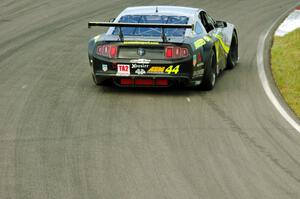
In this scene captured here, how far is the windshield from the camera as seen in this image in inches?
497

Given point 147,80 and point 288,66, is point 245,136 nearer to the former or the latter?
point 147,80

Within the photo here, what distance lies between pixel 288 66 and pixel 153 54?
159 inches

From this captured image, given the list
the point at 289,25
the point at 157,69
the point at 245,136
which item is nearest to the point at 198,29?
the point at 157,69

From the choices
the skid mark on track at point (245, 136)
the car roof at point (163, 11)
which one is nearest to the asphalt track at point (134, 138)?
the skid mark on track at point (245, 136)

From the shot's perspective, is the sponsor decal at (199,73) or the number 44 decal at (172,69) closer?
the number 44 decal at (172,69)

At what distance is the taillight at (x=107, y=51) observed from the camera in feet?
40.3

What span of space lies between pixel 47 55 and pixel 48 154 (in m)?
7.24

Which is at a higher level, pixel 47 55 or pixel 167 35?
pixel 167 35

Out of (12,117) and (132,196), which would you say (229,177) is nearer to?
(132,196)

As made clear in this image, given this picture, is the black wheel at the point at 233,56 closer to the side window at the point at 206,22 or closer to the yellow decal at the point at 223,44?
the yellow decal at the point at 223,44

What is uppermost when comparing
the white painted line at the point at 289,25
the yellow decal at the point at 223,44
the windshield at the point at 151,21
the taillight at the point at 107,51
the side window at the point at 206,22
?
the windshield at the point at 151,21

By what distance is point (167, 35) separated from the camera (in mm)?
12578

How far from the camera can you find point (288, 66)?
15367 millimetres

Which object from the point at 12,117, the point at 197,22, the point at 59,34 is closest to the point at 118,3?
the point at 59,34
